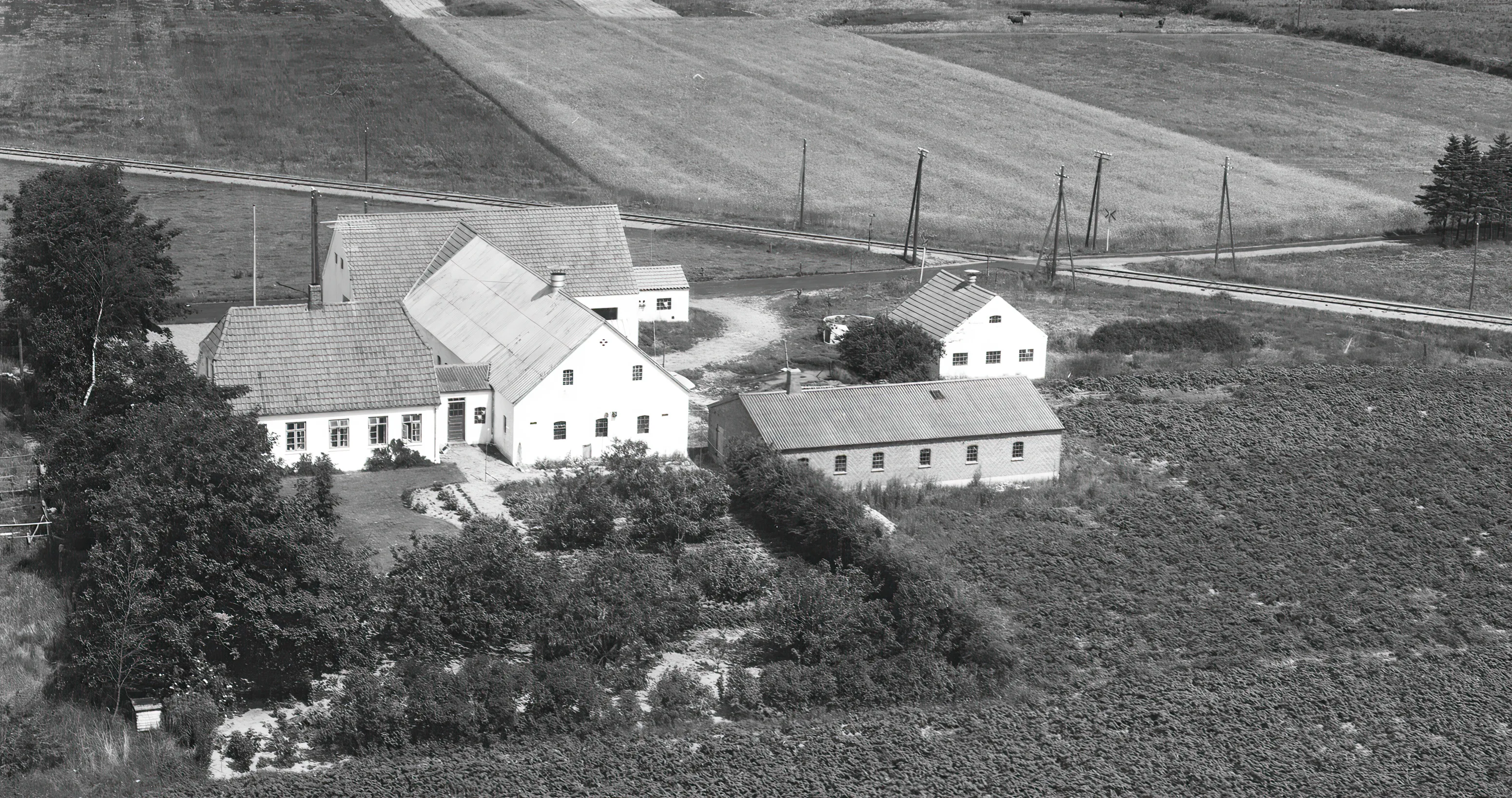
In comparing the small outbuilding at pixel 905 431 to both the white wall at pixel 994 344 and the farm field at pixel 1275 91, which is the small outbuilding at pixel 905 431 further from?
the farm field at pixel 1275 91

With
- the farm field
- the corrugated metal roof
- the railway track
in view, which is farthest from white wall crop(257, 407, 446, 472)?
the farm field

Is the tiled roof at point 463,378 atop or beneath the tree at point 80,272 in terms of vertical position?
beneath

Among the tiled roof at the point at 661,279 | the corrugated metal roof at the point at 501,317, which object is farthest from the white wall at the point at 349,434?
the tiled roof at the point at 661,279

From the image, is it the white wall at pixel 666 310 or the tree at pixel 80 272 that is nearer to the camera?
the tree at pixel 80 272

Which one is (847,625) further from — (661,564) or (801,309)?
(801,309)

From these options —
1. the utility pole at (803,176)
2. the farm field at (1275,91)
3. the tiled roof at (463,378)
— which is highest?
the farm field at (1275,91)

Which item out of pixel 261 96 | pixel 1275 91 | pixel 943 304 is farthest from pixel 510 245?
pixel 1275 91

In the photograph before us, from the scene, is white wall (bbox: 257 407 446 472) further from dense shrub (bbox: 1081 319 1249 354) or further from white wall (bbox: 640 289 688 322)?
dense shrub (bbox: 1081 319 1249 354)
